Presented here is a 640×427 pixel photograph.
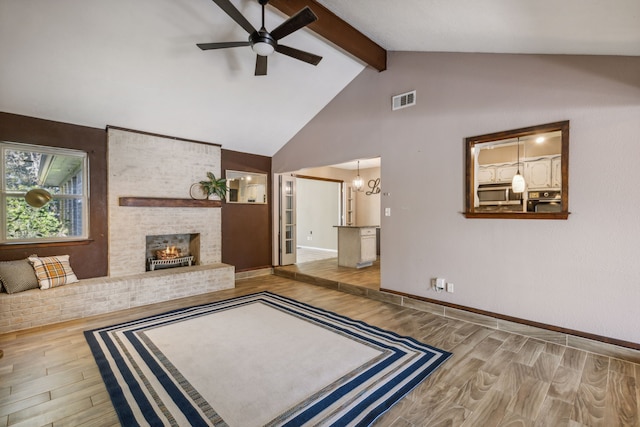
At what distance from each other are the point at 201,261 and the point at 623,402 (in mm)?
5512

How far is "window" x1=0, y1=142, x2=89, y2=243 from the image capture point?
3879mm

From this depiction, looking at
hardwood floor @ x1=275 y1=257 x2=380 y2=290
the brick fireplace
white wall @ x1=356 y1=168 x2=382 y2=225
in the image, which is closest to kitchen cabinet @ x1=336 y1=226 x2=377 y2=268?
hardwood floor @ x1=275 y1=257 x2=380 y2=290

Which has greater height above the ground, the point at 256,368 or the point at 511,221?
the point at 511,221

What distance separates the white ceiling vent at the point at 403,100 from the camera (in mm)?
4219

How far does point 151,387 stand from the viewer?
234 centimetres

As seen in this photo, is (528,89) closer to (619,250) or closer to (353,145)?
(619,250)

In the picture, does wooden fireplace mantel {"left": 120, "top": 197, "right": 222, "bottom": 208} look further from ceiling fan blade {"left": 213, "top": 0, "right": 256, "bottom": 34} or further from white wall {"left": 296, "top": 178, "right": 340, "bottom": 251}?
white wall {"left": 296, "top": 178, "right": 340, "bottom": 251}

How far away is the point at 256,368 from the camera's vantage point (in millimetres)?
2646

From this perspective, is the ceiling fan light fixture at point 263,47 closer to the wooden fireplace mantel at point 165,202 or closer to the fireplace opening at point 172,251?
the wooden fireplace mantel at point 165,202

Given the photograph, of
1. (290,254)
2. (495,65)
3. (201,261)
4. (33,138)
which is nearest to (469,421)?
(495,65)

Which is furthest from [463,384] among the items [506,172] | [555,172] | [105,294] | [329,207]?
[329,207]

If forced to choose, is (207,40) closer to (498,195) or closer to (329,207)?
(498,195)

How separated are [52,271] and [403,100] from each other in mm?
5251

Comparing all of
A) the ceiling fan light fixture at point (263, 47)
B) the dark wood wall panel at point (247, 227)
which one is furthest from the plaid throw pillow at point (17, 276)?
the ceiling fan light fixture at point (263, 47)
